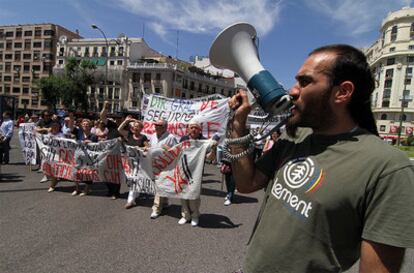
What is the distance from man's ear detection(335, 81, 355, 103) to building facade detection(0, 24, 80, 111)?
70.0m

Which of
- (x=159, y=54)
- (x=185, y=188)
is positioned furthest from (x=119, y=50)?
(x=185, y=188)

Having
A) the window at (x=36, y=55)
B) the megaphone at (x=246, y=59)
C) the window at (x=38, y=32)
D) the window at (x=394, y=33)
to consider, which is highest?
the window at (x=394, y=33)

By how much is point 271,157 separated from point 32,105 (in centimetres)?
7298

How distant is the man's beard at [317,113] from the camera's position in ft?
4.04

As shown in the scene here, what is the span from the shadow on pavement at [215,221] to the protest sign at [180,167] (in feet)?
1.88

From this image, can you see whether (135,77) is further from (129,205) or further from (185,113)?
(129,205)

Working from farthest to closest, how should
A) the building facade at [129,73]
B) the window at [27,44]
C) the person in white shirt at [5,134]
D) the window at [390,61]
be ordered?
the window at [27,44] → the window at [390,61] → the building facade at [129,73] → the person in white shirt at [5,134]

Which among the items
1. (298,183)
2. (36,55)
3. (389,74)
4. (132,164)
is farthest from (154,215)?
(36,55)

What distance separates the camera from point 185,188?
5.06m

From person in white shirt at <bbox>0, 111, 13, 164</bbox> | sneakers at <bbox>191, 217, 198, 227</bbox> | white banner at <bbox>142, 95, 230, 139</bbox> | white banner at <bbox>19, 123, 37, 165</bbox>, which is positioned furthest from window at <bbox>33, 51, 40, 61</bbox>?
sneakers at <bbox>191, 217, 198, 227</bbox>

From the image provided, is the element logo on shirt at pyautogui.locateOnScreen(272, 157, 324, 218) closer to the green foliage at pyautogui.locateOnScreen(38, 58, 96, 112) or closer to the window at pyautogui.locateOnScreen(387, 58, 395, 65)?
the green foliage at pyautogui.locateOnScreen(38, 58, 96, 112)

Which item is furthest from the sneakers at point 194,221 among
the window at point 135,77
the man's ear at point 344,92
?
the window at point 135,77

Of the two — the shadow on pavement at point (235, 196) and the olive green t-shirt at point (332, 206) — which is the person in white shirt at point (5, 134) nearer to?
the shadow on pavement at point (235, 196)

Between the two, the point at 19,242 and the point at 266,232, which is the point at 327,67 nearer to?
the point at 266,232
